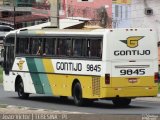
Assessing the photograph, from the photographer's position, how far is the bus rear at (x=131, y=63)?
28016mm

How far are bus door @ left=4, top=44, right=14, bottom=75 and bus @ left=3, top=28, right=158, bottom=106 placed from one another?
Result: 2385 millimetres

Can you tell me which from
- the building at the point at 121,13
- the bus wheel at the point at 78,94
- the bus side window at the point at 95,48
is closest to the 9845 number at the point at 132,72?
the bus side window at the point at 95,48

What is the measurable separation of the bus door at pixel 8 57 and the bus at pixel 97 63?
2.39 meters

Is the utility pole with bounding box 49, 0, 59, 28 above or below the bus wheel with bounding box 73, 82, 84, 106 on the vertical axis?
above

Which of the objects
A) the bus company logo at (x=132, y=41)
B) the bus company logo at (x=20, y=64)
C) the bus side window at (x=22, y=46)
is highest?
the bus company logo at (x=132, y=41)

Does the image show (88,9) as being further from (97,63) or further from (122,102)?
(97,63)

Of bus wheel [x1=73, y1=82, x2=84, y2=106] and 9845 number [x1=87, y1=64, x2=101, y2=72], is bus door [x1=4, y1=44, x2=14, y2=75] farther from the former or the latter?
9845 number [x1=87, y1=64, x2=101, y2=72]

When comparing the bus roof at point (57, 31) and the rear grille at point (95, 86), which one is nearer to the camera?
the rear grille at point (95, 86)

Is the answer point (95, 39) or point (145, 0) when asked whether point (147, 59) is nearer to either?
point (95, 39)

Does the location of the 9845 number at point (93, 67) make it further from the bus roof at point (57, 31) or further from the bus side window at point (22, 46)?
the bus side window at point (22, 46)

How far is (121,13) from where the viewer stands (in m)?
72.9

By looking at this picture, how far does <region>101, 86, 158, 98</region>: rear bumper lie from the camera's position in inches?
1101

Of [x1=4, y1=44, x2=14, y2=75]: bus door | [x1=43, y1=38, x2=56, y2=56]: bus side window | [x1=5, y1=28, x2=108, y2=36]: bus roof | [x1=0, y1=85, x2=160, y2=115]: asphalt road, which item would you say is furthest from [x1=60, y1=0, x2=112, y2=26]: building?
[x1=43, y1=38, x2=56, y2=56]: bus side window

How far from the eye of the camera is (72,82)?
1177 inches
